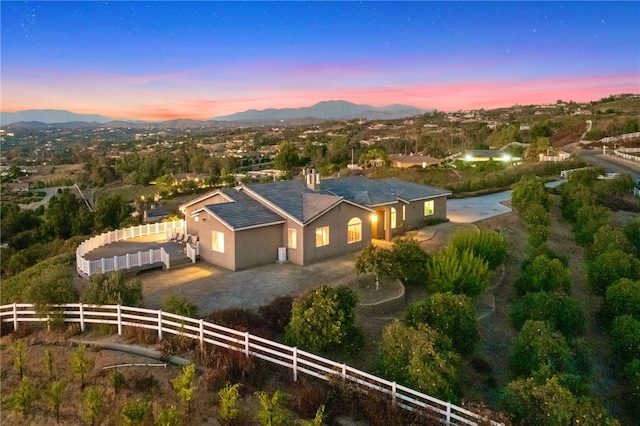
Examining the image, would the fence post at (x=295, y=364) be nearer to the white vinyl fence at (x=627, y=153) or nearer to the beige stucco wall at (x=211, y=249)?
the beige stucco wall at (x=211, y=249)

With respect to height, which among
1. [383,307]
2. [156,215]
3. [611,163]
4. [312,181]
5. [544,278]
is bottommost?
[156,215]

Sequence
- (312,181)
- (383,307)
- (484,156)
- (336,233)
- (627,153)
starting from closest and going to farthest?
1. (383,307)
2. (336,233)
3. (312,181)
4. (627,153)
5. (484,156)

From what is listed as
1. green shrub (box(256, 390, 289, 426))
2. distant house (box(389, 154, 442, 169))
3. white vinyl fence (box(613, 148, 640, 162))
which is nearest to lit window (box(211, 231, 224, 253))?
green shrub (box(256, 390, 289, 426))

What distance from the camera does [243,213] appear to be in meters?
20.0

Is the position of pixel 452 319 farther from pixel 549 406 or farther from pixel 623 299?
pixel 623 299

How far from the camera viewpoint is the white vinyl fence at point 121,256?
17.5 m

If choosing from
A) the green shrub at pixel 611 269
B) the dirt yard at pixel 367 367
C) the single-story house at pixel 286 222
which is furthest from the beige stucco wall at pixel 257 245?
the green shrub at pixel 611 269

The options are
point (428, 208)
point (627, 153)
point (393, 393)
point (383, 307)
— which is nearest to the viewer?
point (393, 393)

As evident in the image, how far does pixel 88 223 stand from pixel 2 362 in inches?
1472

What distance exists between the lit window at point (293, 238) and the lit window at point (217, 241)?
280 centimetres

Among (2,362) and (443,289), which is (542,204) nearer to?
(443,289)

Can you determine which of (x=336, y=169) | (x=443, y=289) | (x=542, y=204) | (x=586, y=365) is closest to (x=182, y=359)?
(x=443, y=289)

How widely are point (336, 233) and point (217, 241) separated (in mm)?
5040

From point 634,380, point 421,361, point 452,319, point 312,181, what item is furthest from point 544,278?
point 312,181
